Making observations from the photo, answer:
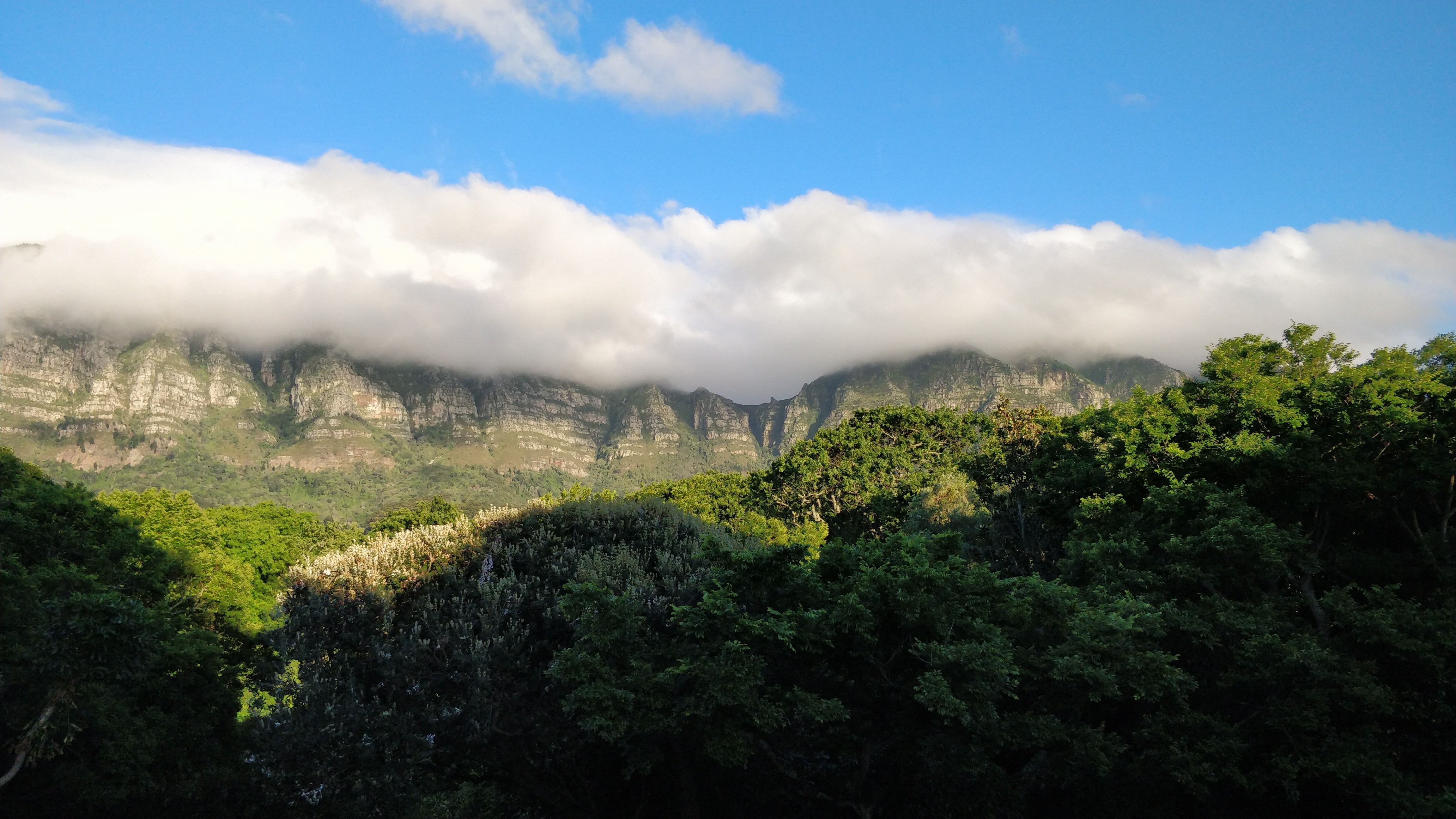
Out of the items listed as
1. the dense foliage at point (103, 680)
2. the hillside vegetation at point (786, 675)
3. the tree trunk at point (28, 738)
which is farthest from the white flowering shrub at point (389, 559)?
the tree trunk at point (28, 738)

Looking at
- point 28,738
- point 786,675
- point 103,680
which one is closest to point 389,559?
point 103,680

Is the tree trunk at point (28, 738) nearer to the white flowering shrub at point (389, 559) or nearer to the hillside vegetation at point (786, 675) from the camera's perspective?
the hillside vegetation at point (786, 675)

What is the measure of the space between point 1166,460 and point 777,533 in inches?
767

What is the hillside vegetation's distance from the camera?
35.6 ft

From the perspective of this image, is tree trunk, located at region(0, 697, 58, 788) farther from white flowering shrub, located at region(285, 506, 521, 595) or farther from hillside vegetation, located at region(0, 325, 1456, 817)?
white flowering shrub, located at region(285, 506, 521, 595)

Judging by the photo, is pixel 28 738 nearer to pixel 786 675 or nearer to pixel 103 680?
pixel 103 680

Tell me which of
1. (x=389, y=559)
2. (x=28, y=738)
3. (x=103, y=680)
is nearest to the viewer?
(x=28, y=738)

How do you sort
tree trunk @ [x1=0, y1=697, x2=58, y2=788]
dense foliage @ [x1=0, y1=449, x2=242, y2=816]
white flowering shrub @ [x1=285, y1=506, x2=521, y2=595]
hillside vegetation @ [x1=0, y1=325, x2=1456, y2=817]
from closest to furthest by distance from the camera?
hillside vegetation @ [x1=0, y1=325, x2=1456, y2=817]
tree trunk @ [x1=0, y1=697, x2=58, y2=788]
dense foliage @ [x1=0, y1=449, x2=242, y2=816]
white flowering shrub @ [x1=285, y1=506, x2=521, y2=595]

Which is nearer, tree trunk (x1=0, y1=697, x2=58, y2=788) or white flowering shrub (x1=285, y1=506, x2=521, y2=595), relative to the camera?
tree trunk (x1=0, y1=697, x2=58, y2=788)

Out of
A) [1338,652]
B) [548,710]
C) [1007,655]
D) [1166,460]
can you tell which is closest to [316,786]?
[548,710]

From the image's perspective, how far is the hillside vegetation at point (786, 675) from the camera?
35.6 ft

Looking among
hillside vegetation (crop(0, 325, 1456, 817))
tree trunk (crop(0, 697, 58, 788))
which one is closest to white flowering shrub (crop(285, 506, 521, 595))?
hillside vegetation (crop(0, 325, 1456, 817))

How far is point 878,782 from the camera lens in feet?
40.9

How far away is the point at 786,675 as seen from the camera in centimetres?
1134
